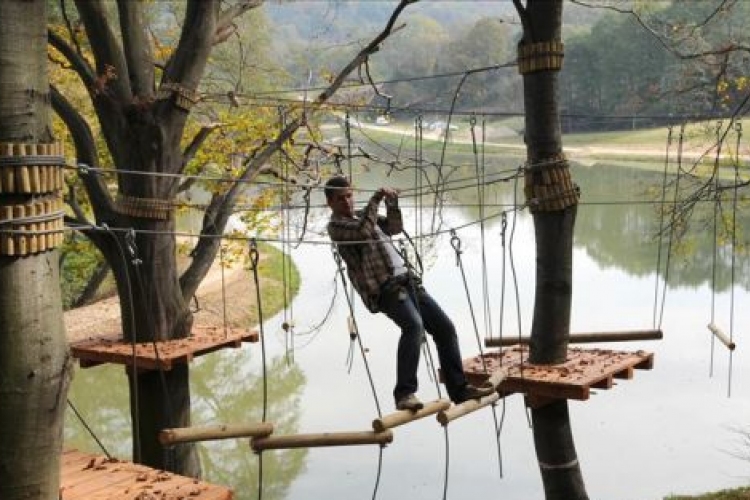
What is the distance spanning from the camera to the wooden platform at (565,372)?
4.80 meters

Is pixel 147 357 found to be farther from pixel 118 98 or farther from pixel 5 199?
pixel 5 199

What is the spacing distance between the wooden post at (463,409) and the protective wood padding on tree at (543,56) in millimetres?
2128

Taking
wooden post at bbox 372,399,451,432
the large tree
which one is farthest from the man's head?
the large tree

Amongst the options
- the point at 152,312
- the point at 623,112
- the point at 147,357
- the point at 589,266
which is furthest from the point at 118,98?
the point at 623,112

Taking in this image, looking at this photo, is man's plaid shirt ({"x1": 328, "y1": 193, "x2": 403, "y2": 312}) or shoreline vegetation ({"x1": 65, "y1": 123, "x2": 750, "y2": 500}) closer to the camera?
man's plaid shirt ({"x1": 328, "y1": 193, "x2": 403, "y2": 312})

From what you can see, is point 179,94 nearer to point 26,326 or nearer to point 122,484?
point 122,484

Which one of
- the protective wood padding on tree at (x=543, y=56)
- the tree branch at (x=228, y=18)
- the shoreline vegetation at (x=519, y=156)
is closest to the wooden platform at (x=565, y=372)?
the protective wood padding on tree at (x=543, y=56)

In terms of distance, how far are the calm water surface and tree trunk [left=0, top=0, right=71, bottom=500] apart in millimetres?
3551

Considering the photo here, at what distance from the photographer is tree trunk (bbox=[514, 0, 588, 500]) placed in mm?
5535

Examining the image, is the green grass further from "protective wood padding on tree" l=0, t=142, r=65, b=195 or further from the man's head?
"protective wood padding on tree" l=0, t=142, r=65, b=195

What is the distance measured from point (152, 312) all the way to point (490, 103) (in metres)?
46.4

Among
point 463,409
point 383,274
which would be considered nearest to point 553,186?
point 383,274

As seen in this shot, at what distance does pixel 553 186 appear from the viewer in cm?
554

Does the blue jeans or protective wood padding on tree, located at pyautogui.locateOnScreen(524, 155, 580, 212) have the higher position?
protective wood padding on tree, located at pyautogui.locateOnScreen(524, 155, 580, 212)
